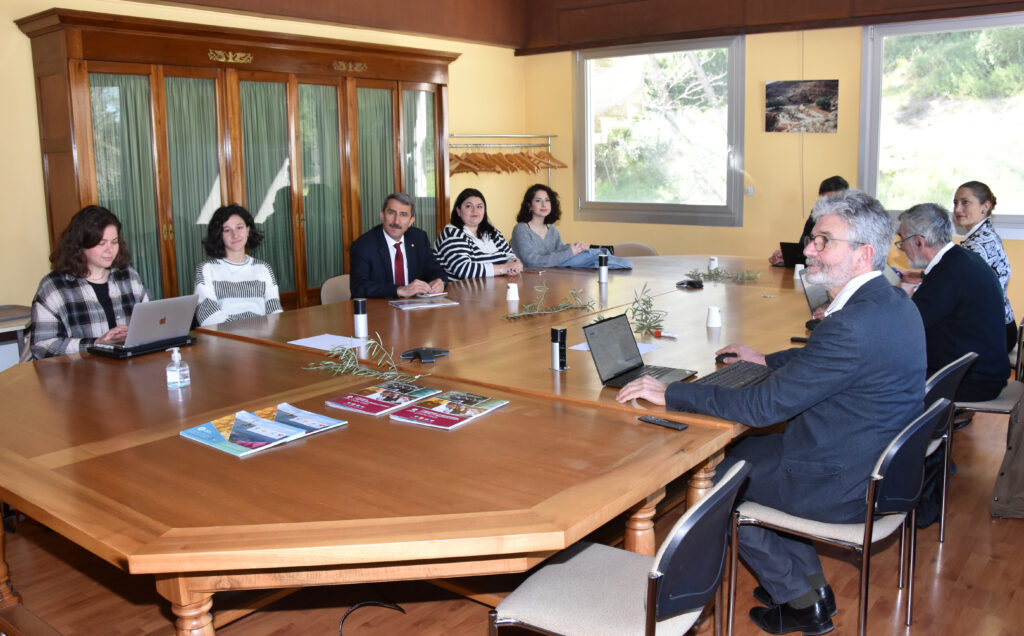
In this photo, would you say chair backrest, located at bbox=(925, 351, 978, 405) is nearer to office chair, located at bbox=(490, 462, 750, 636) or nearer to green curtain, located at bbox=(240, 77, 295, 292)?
office chair, located at bbox=(490, 462, 750, 636)

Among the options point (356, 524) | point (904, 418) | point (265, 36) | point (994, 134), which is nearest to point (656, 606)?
point (356, 524)

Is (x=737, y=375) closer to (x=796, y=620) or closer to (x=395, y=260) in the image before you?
(x=796, y=620)

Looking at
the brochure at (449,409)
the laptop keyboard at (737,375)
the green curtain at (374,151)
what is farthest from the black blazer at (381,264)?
the laptop keyboard at (737,375)

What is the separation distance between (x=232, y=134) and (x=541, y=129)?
3.81 m

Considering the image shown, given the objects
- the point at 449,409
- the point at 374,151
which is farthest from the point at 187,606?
the point at 374,151

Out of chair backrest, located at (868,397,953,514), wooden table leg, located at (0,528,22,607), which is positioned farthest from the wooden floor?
chair backrest, located at (868,397,953,514)

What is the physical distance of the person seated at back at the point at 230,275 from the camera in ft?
14.6

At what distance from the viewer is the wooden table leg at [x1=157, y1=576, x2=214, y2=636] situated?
182 centimetres

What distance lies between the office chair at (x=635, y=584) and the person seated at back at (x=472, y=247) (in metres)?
3.46

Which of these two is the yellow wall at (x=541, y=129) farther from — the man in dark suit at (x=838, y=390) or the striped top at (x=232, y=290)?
the man in dark suit at (x=838, y=390)

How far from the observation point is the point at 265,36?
235 inches

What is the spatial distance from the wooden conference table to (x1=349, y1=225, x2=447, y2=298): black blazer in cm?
141

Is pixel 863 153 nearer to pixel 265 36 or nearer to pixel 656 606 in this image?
pixel 265 36

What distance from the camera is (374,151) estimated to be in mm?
6941
